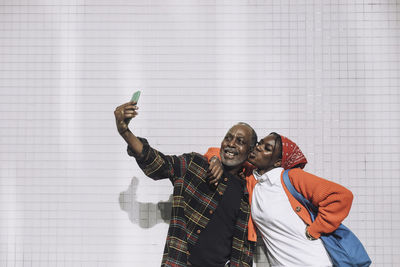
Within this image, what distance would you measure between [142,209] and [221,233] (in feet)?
1.94

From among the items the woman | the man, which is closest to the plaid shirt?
the man

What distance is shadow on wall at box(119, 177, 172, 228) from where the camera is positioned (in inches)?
77.3

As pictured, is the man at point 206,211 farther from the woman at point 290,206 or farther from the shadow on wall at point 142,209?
the shadow on wall at point 142,209

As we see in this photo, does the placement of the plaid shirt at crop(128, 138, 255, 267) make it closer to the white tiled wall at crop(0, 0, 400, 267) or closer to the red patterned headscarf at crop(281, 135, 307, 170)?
the red patterned headscarf at crop(281, 135, 307, 170)

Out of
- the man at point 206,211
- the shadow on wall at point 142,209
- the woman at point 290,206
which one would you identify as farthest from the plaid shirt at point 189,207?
the shadow on wall at point 142,209

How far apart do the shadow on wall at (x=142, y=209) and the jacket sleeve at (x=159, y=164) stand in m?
0.48

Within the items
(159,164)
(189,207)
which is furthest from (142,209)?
(159,164)

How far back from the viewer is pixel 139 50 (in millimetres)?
1985

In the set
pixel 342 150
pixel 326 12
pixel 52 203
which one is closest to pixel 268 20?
pixel 326 12

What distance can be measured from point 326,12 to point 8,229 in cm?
219

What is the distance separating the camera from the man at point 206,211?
1529 millimetres

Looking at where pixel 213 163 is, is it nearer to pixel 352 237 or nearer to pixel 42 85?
pixel 352 237

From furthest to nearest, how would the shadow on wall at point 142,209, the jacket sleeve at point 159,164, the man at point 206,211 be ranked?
the shadow on wall at point 142,209, the man at point 206,211, the jacket sleeve at point 159,164

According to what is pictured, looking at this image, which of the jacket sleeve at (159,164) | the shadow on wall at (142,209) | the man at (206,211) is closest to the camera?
the jacket sleeve at (159,164)
